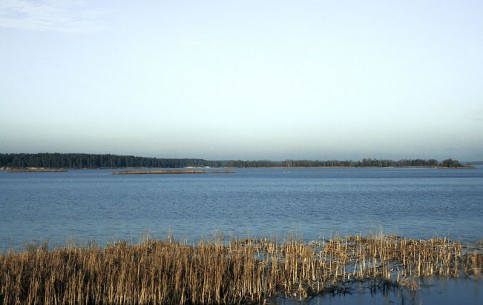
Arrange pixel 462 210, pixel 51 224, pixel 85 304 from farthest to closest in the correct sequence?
pixel 462 210
pixel 51 224
pixel 85 304

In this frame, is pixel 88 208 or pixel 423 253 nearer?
pixel 423 253

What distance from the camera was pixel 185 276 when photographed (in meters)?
11.3

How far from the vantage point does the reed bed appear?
10336mm

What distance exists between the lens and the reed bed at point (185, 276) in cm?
1034

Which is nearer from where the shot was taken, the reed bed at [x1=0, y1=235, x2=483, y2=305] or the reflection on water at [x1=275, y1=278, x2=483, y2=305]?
the reed bed at [x1=0, y1=235, x2=483, y2=305]

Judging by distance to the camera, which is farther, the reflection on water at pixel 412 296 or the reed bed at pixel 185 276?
the reflection on water at pixel 412 296

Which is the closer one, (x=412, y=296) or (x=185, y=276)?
(x=185, y=276)

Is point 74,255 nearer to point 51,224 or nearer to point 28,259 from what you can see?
point 28,259

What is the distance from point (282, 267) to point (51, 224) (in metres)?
18.8

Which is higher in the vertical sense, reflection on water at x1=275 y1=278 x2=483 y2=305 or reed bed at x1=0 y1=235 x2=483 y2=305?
reed bed at x1=0 y1=235 x2=483 y2=305

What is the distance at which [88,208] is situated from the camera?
122 ft

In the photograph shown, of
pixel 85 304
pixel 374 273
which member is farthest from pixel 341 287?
pixel 85 304

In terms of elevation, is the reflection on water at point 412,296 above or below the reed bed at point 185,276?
below

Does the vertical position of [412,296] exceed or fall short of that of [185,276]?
it falls short
